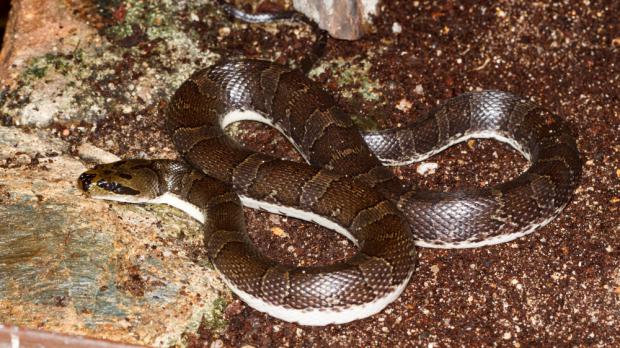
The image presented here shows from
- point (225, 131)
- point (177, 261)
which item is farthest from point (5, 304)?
point (225, 131)

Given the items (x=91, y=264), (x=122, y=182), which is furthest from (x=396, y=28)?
(x=91, y=264)

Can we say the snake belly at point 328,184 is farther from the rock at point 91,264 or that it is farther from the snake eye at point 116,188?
the rock at point 91,264

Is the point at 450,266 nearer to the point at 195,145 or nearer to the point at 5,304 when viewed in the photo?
the point at 195,145

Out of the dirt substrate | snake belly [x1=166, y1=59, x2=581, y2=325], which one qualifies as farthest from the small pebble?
snake belly [x1=166, y1=59, x2=581, y2=325]

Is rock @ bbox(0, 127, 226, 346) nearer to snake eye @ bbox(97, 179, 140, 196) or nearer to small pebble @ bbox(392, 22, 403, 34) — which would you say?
snake eye @ bbox(97, 179, 140, 196)

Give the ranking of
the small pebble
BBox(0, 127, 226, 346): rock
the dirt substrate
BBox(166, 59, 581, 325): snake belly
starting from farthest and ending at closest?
1. the small pebble
2. the dirt substrate
3. BBox(166, 59, 581, 325): snake belly
4. BBox(0, 127, 226, 346): rock

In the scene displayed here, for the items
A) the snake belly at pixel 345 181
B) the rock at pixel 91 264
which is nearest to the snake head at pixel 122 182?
the rock at pixel 91 264
